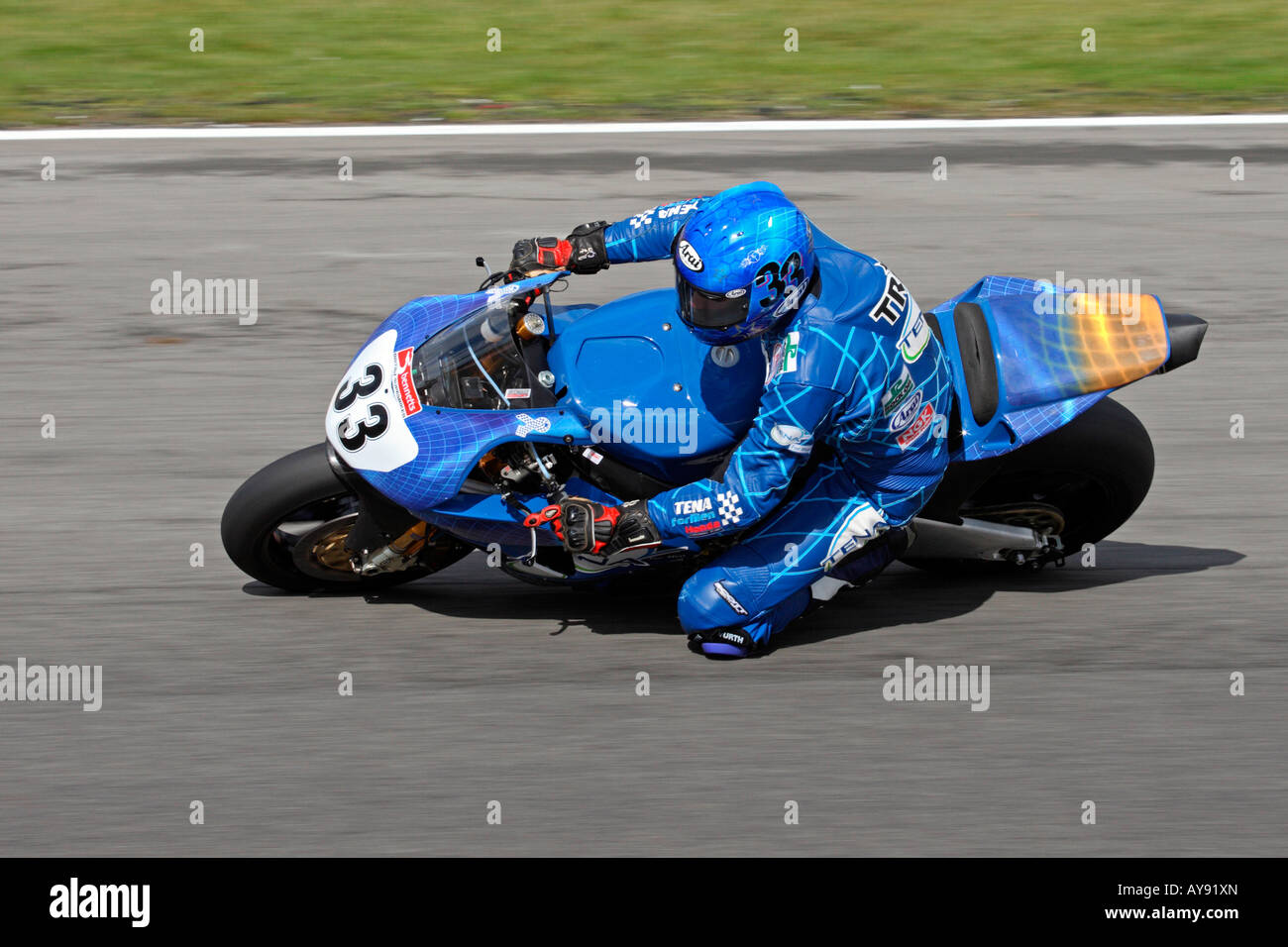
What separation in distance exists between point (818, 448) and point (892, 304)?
573mm

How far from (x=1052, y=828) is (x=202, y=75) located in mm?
9143

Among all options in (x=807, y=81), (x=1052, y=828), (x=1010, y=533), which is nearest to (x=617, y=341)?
(x=1010, y=533)

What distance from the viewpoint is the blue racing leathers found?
4.43 meters

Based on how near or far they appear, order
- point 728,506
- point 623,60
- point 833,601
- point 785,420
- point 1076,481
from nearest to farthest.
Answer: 1. point 785,420
2. point 728,506
3. point 1076,481
4. point 833,601
5. point 623,60

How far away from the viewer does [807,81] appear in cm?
1131

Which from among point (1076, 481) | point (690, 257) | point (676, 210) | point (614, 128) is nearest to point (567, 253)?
point (676, 210)

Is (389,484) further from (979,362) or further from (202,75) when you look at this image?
(202,75)

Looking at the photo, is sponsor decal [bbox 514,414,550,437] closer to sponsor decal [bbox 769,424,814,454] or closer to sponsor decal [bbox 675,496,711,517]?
sponsor decal [bbox 675,496,711,517]

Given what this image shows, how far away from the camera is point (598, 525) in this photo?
4539 mm

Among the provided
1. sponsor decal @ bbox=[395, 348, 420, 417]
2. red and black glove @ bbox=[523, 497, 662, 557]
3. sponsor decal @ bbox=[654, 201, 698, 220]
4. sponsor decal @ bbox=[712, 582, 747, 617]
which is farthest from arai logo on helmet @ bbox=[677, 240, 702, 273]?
sponsor decal @ bbox=[712, 582, 747, 617]

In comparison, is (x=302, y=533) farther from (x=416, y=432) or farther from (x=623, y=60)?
(x=623, y=60)

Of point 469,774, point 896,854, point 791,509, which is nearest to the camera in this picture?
point 896,854

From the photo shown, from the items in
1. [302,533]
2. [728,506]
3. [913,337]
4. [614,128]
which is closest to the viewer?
[728,506]

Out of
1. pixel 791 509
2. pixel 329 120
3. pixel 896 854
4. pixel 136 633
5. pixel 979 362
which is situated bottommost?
pixel 896 854
